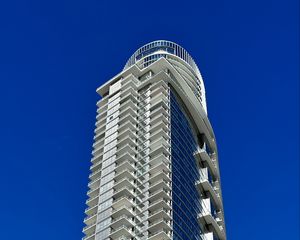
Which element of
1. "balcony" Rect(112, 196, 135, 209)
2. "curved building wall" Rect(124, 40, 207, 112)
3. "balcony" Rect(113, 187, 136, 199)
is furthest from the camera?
"curved building wall" Rect(124, 40, 207, 112)

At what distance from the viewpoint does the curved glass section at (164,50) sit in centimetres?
14694

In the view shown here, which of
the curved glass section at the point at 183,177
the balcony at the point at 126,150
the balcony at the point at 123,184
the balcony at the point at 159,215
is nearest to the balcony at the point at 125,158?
the balcony at the point at 126,150

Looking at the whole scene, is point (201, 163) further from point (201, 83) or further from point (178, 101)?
point (201, 83)

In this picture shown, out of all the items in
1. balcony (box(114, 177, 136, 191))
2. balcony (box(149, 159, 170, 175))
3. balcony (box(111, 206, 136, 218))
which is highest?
balcony (box(149, 159, 170, 175))

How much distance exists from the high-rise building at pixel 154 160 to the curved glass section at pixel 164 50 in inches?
75.4

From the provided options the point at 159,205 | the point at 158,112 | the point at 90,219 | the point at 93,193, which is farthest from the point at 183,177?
the point at 90,219

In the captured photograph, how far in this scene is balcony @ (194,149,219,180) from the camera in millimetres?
127762

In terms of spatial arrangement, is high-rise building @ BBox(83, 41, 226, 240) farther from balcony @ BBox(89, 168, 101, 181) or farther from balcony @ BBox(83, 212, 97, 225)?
Answer: balcony @ BBox(89, 168, 101, 181)

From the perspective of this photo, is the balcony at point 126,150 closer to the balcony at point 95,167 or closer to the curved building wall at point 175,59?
the balcony at point 95,167

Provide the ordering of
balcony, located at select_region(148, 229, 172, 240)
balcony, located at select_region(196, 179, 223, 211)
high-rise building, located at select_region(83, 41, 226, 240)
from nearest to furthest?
balcony, located at select_region(148, 229, 172, 240), high-rise building, located at select_region(83, 41, 226, 240), balcony, located at select_region(196, 179, 223, 211)

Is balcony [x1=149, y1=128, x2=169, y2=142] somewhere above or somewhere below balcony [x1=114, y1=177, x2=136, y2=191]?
above

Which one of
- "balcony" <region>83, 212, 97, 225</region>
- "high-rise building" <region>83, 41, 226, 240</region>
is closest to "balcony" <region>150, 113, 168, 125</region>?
"high-rise building" <region>83, 41, 226, 240</region>

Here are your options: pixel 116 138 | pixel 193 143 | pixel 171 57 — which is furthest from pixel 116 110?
pixel 171 57

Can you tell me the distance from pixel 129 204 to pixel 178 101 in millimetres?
34401
